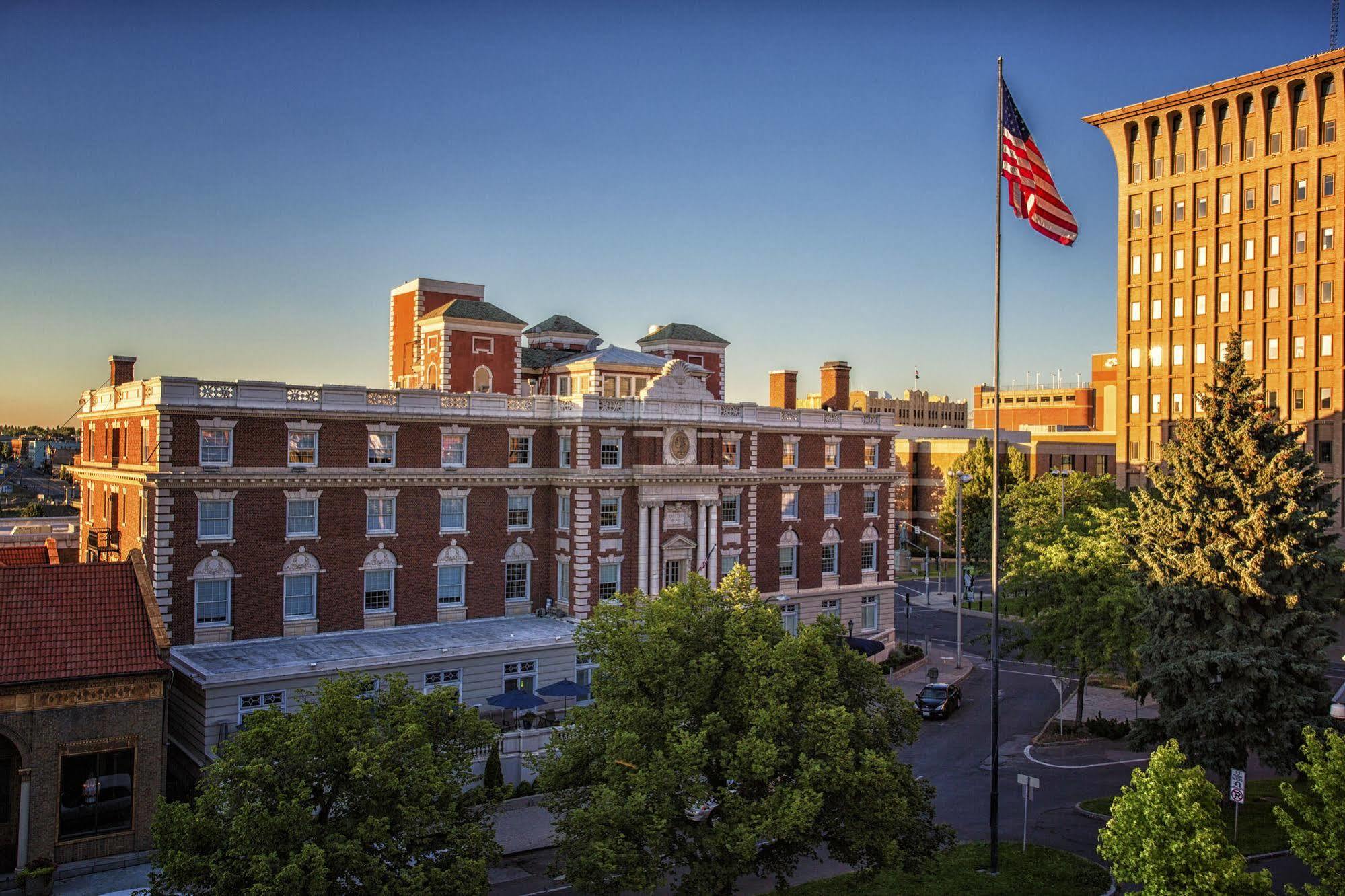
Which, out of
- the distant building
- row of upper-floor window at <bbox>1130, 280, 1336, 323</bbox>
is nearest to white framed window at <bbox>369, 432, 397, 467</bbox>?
row of upper-floor window at <bbox>1130, 280, 1336, 323</bbox>

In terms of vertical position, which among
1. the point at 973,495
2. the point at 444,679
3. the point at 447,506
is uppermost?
the point at 447,506

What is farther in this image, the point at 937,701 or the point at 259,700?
the point at 937,701

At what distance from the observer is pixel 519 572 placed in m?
50.8

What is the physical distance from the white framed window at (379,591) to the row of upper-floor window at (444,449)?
15.6 feet

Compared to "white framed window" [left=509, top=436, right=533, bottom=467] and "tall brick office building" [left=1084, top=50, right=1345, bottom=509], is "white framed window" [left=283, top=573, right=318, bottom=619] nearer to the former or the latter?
"white framed window" [left=509, top=436, right=533, bottom=467]

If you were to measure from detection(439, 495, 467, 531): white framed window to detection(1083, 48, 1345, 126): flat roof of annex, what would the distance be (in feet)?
223

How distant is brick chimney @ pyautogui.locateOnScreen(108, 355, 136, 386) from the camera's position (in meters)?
49.2

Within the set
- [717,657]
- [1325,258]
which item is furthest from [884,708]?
[1325,258]

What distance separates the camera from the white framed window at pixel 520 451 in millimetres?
50375

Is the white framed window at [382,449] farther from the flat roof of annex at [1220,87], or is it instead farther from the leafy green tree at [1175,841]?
the flat roof of annex at [1220,87]

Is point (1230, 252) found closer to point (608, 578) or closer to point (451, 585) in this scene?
point (608, 578)

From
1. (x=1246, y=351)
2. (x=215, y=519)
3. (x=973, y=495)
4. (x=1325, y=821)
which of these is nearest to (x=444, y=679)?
(x=215, y=519)

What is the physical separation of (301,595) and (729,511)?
22.8m

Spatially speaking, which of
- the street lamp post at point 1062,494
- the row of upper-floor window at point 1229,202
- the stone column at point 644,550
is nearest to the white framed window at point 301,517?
the stone column at point 644,550
